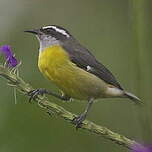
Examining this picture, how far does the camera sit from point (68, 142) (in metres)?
5.28

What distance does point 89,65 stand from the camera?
4281mm

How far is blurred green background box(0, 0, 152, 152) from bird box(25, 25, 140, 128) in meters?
0.21

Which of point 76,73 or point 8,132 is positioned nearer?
point 76,73

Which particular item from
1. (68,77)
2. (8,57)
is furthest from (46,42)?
(8,57)

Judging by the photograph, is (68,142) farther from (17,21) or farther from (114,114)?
(17,21)

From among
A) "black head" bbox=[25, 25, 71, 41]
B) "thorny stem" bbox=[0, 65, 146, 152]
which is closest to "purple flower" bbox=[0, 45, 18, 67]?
"thorny stem" bbox=[0, 65, 146, 152]

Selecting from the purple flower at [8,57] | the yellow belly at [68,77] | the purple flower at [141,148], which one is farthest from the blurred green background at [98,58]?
the purple flower at [8,57]

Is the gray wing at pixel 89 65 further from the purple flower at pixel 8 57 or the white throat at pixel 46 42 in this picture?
the purple flower at pixel 8 57

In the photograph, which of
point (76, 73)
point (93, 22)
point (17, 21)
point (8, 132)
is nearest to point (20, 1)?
point (17, 21)

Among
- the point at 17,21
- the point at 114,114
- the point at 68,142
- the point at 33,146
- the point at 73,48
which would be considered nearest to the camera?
the point at 73,48

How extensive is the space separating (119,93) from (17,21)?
3405mm

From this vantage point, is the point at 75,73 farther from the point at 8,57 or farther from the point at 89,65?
the point at 8,57

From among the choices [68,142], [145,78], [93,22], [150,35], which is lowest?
[68,142]

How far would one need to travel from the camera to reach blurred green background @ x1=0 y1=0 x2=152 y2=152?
5.98 feet
